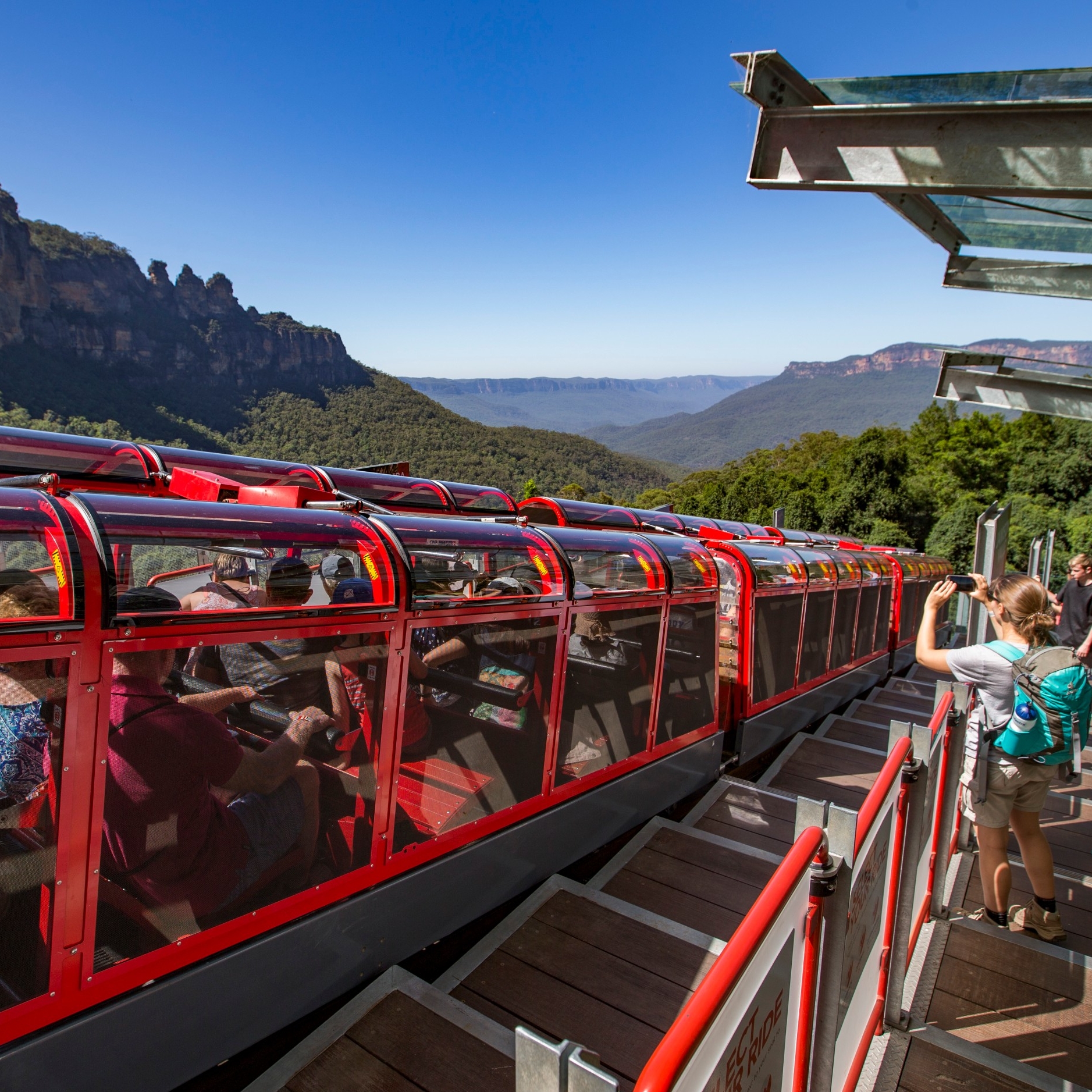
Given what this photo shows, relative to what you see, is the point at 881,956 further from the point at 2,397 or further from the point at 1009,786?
the point at 2,397

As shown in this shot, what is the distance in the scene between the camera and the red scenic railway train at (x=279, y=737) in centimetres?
212

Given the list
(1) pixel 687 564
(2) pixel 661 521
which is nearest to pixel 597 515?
(2) pixel 661 521

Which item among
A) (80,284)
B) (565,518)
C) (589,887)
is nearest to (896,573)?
(565,518)

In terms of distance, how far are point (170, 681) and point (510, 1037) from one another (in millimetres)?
1924

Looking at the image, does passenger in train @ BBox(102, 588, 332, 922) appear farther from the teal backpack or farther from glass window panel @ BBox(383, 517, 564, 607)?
the teal backpack

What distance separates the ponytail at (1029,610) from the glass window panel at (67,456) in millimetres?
6326

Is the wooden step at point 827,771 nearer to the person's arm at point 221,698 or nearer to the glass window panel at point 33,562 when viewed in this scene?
the person's arm at point 221,698

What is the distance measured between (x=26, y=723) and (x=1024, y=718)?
4364mm

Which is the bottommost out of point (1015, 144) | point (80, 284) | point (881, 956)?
point (881, 956)

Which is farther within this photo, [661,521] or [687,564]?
[661,521]

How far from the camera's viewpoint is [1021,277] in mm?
6672

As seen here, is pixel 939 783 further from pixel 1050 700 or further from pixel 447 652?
pixel 447 652

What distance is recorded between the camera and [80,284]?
105 meters

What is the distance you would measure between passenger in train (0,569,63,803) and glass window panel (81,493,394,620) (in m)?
0.31
